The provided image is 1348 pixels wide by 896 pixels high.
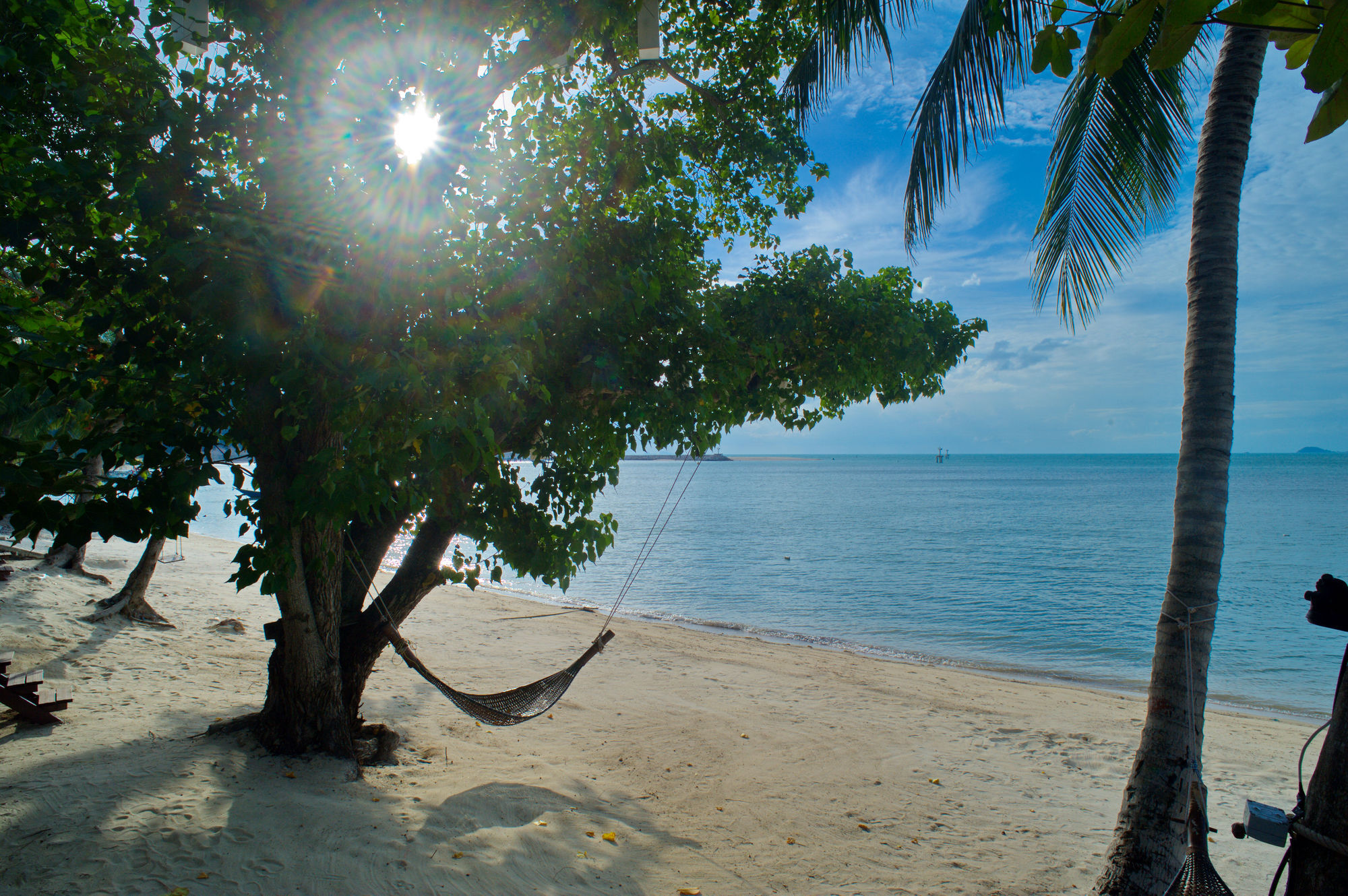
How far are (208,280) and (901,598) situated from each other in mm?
17205

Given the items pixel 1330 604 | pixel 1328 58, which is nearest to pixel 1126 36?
pixel 1328 58

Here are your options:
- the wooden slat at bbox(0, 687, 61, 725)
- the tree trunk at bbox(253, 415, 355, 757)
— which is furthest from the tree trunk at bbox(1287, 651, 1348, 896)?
the wooden slat at bbox(0, 687, 61, 725)

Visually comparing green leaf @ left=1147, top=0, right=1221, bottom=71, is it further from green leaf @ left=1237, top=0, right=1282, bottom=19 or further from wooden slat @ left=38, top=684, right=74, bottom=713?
wooden slat @ left=38, top=684, right=74, bottom=713

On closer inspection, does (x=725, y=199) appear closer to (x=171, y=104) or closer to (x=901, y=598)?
(x=171, y=104)

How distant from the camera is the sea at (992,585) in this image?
12.2m

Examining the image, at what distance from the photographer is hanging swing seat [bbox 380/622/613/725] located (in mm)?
4434

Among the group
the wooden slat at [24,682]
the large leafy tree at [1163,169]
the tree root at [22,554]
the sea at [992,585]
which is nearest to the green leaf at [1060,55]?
the large leafy tree at [1163,169]

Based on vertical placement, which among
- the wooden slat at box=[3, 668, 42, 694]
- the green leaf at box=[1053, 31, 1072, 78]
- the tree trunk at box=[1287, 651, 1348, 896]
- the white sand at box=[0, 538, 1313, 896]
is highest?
the green leaf at box=[1053, 31, 1072, 78]

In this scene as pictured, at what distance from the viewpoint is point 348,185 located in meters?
3.20

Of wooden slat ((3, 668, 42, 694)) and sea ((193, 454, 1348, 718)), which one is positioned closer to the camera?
wooden slat ((3, 668, 42, 694))

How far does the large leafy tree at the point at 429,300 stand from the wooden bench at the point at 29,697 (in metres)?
1.48

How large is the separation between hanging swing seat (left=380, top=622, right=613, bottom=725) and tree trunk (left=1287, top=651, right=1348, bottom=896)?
3.87 metres

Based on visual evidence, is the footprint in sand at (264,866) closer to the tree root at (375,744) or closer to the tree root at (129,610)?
the tree root at (375,744)

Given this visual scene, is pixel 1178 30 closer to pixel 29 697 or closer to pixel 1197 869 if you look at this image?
pixel 1197 869
